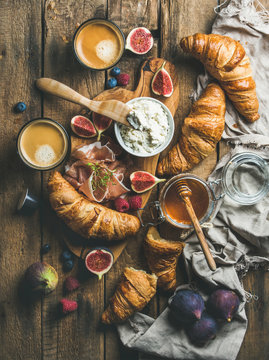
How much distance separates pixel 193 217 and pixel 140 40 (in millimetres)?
1475

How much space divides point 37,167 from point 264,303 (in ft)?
7.12

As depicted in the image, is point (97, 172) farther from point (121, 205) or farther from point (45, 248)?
point (45, 248)

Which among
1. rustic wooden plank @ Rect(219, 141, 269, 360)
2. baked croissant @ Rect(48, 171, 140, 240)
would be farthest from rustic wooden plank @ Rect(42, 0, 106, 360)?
rustic wooden plank @ Rect(219, 141, 269, 360)

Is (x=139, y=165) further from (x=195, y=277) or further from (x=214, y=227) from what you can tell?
(x=195, y=277)

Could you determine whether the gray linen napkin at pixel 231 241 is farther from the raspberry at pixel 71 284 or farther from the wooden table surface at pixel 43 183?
the raspberry at pixel 71 284

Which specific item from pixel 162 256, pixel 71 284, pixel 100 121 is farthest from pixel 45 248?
pixel 100 121

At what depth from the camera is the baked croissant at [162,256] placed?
2715 mm

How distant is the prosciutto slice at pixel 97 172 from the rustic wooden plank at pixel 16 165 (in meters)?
0.34

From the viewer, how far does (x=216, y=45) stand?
8.84 feet

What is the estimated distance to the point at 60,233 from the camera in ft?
9.32

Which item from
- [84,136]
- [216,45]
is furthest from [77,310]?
[216,45]

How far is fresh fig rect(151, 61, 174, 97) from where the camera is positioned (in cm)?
277

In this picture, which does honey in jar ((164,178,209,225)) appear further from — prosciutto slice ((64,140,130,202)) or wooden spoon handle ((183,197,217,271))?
prosciutto slice ((64,140,130,202))

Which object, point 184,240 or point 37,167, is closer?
point 37,167
